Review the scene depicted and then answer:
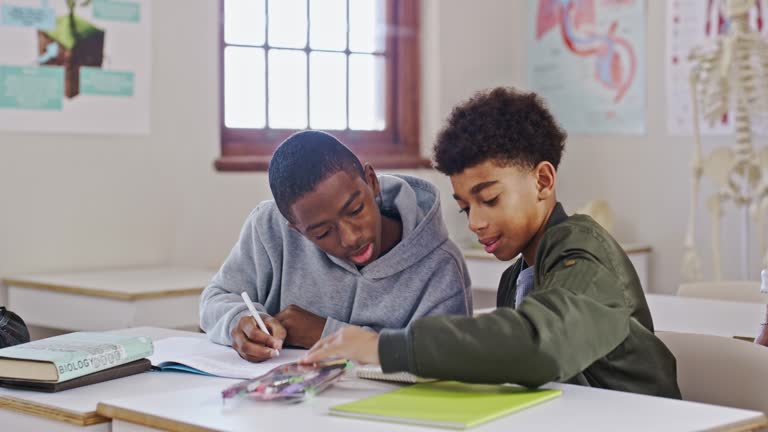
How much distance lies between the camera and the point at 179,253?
14.0ft

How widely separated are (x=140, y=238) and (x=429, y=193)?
2.14m

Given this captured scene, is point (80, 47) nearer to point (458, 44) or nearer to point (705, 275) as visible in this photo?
point (458, 44)

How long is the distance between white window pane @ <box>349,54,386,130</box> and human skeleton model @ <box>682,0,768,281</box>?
4.72ft

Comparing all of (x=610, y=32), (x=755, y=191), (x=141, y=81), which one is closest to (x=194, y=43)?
(x=141, y=81)

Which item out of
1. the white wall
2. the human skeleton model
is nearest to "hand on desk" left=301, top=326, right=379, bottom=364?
the white wall

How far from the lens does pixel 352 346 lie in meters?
1.55

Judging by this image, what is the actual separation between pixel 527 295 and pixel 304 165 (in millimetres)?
571

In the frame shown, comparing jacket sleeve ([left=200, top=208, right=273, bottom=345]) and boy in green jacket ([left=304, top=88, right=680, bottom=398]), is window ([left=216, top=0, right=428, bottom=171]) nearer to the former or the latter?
jacket sleeve ([left=200, top=208, right=273, bottom=345])

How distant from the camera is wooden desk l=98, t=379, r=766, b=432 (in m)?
1.37

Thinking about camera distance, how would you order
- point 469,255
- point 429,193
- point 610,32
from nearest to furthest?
point 429,193 → point 469,255 → point 610,32

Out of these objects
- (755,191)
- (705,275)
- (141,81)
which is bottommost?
(705,275)

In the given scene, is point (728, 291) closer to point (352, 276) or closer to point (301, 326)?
point (352, 276)

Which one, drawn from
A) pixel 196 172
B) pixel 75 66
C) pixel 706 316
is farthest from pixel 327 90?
pixel 706 316

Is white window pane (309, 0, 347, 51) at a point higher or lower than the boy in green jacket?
higher
